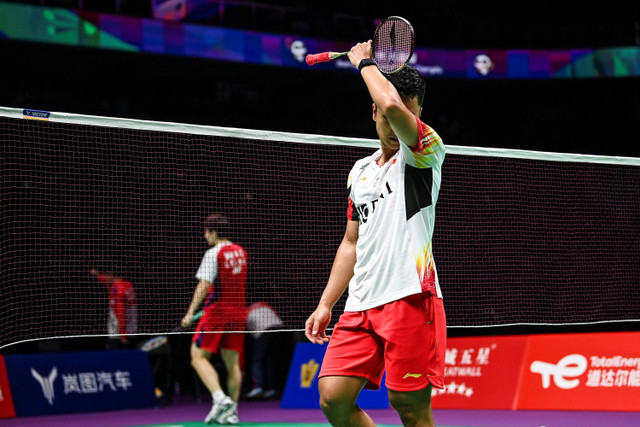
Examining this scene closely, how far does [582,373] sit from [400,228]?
5542 mm

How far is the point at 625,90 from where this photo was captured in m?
23.1

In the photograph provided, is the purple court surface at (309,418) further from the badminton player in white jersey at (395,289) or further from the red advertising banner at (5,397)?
the badminton player in white jersey at (395,289)

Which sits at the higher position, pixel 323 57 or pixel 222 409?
pixel 323 57

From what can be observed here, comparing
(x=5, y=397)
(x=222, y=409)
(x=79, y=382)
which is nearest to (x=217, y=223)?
(x=222, y=409)

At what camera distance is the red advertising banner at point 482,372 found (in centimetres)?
826

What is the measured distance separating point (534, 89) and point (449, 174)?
1516 centimetres

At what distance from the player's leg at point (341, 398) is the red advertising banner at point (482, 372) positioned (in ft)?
17.4

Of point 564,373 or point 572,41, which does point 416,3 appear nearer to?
point 572,41

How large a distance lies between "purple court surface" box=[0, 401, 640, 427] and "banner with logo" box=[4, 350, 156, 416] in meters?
0.16

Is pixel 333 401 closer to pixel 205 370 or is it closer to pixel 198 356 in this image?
pixel 205 370

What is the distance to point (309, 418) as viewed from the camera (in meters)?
7.95

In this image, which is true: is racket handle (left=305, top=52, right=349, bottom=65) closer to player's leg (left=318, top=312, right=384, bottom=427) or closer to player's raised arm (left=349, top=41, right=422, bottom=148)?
player's raised arm (left=349, top=41, right=422, bottom=148)

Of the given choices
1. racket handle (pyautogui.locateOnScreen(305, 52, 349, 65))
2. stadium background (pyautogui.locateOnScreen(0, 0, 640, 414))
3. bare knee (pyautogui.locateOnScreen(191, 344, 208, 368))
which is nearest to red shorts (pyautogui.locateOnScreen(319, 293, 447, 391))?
racket handle (pyautogui.locateOnScreen(305, 52, 349, 65))

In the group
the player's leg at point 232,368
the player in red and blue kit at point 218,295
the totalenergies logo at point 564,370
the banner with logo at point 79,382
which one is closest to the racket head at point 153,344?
the banner with logo at point 79,382
